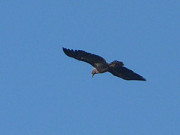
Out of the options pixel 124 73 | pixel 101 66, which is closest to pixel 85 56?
pixel 101 66

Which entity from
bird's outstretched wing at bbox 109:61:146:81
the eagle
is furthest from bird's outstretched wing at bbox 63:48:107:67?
bird's outstretched wing at bbox 109:61:146:81

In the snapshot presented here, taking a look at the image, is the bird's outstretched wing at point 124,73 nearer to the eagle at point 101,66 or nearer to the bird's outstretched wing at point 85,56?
the eagle at point 101,66

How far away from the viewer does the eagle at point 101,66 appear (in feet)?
116

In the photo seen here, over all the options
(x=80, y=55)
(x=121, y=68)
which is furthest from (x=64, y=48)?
(x=121, y=68)

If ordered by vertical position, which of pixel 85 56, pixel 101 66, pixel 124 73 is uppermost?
pixel 85 56

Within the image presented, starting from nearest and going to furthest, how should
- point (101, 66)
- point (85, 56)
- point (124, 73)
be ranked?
point (101, 66), point (85, 56), point (124, 73)

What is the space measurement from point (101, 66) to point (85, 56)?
101 centimetres

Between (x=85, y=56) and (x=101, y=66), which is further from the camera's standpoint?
(x=85, y=56)

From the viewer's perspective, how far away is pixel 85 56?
118ft

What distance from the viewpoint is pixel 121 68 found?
36.0 metres

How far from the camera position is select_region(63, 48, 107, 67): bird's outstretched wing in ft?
116

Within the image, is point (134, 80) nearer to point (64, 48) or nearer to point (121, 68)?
point (121, 68)

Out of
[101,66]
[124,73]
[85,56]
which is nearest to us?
[101,66]

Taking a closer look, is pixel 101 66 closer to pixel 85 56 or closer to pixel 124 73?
pixel 85 56
